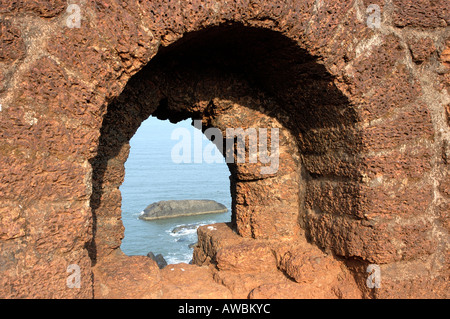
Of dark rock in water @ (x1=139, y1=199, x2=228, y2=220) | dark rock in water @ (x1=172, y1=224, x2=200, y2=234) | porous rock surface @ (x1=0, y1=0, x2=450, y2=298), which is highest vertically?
porous rock surface @ (x1=0, y1=0, x2=450, y2=298)

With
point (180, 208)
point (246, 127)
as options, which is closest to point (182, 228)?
point (180, 208)

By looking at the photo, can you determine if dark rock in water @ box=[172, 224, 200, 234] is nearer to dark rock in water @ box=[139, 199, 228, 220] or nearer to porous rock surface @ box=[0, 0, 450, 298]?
dark rock in water @ box=[139, 199, 228, 220]

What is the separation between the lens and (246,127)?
2.38 meters

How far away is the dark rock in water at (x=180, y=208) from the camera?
39.8 feet

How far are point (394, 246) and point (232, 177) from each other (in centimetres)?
122

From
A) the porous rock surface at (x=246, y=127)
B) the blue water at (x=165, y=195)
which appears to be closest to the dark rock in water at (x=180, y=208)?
the blue water at (x=165, y=195)

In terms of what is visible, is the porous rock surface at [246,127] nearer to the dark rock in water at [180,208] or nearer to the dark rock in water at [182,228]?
the dark rock in water at [182,228]

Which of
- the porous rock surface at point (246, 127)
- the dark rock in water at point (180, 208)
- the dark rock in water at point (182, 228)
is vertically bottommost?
the dark rock in water at point (182, 228)

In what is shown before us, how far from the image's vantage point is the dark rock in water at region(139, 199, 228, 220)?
12.1m

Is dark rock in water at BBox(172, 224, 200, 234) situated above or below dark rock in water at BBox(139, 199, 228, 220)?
below

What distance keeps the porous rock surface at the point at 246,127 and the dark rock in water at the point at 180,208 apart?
9697 millimetres

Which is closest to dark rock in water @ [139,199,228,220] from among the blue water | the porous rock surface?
the blue water

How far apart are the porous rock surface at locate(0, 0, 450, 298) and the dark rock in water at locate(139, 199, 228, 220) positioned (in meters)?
9.70

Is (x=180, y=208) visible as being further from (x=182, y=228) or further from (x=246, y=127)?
(x=246, y=127)
